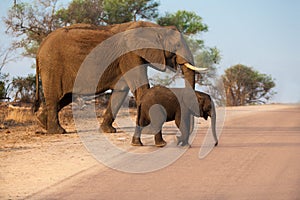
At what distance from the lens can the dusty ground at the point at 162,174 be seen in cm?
609

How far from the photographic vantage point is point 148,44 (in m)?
12.1

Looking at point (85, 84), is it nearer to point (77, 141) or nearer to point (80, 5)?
point (77, 141)

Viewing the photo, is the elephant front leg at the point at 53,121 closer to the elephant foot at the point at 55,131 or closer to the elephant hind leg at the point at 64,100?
the elephant foot at the point at 55,131

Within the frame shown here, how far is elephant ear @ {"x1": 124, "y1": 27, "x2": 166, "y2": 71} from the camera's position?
11992 mm

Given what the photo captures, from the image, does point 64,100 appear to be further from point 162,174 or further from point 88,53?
point 162,174

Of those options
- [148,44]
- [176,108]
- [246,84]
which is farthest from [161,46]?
[246,84]

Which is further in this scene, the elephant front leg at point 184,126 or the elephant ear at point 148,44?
the elephant ear at point 148,44

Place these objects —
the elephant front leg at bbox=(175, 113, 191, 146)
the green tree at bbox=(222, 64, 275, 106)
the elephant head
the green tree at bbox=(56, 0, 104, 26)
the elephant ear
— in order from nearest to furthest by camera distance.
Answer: the elephant front leg at bbox=(175, 113, 191, 146), the elephant head, the elephant ear, the green tree at bbox=(56, 0, 104, 26), the green tree at bbox=(222, 64, 275, 106)

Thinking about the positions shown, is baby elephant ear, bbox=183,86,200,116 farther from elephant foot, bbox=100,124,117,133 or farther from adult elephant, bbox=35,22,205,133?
elephant foot, bbox=100,124,117,133

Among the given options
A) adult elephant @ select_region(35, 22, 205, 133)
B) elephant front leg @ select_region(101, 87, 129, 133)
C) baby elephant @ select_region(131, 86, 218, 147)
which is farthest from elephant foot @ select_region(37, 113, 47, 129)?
baby elephant @ select_region(131, 86, 218, 147)

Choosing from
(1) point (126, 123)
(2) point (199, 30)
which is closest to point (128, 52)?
(1) point (126, 123)

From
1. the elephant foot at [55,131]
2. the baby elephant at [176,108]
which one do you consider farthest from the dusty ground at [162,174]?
the elephant foot at [55,131]

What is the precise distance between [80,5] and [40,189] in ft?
59.4

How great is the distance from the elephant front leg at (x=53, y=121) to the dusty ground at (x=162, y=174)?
66.2 inches
